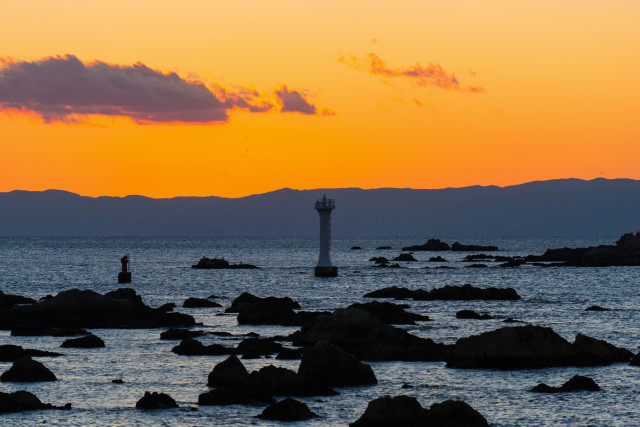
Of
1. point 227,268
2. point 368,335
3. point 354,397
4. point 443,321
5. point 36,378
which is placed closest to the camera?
point 354,397

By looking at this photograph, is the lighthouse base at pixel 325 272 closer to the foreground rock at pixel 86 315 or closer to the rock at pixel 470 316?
the rock at pixel 470 316

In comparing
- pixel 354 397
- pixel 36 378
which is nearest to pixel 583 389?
pixel 354 397

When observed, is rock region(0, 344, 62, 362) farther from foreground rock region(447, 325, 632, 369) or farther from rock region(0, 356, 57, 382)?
foreground rock region(447, 325, 632, 369)

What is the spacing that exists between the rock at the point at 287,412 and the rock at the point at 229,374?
11.4ft

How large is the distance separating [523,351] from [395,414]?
13.1 m

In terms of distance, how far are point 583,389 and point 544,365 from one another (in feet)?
16.6

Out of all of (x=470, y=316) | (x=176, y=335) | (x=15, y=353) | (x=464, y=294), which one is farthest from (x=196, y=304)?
(x=15, y=353)

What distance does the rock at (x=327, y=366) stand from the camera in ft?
107

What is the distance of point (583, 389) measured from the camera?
3269cm

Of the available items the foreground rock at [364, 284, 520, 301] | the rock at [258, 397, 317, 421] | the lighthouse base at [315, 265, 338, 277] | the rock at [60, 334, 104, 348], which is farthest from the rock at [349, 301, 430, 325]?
the lighthouse base at [315, 265, 338, 277]

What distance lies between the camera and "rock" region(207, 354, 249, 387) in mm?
31336

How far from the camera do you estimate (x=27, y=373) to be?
3416 cm

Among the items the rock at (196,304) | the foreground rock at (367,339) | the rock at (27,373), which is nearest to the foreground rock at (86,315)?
the foreground rock at (367,339)

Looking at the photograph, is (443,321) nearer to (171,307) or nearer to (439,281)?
(171,307)
